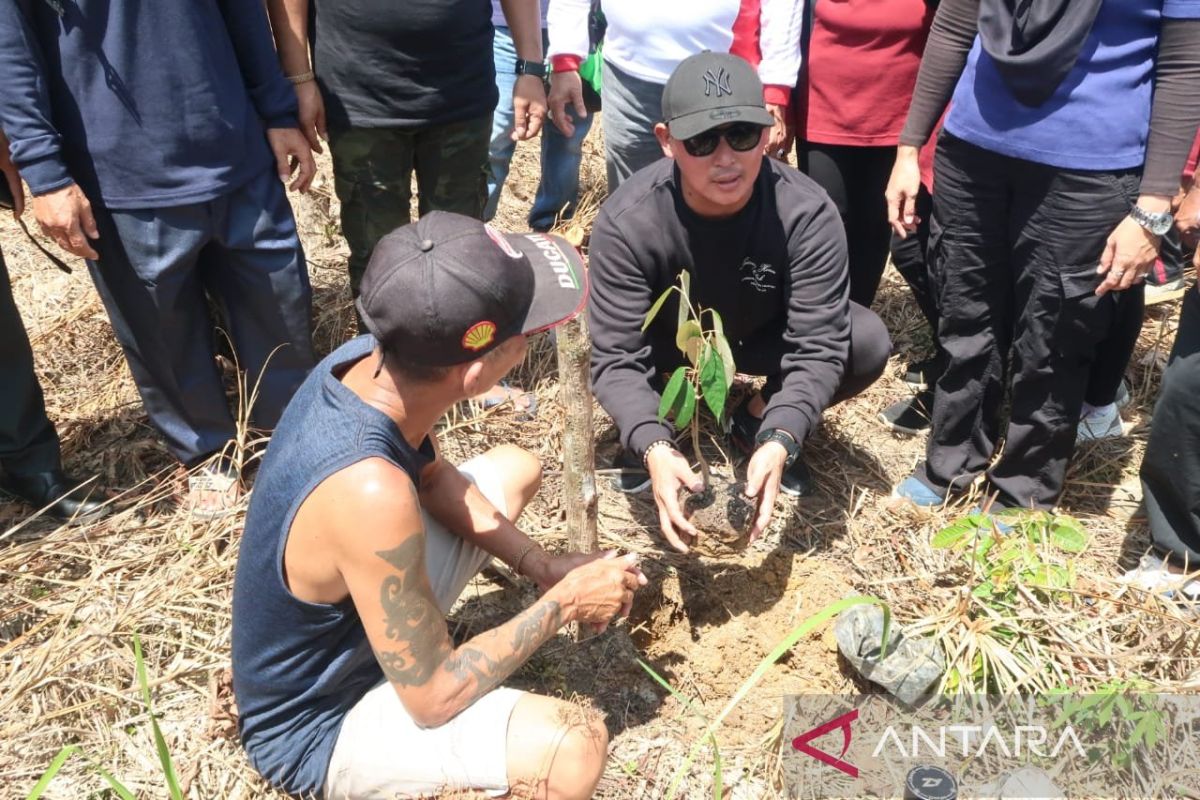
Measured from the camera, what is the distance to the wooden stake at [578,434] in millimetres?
2146

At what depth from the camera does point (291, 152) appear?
2.88m

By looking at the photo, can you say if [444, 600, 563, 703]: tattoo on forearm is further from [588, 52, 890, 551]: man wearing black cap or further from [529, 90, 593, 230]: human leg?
[529, 90, 593, 230]: human leg

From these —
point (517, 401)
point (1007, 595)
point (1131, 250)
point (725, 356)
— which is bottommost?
point (517, 401)

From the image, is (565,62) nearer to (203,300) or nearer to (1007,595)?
(203,300)

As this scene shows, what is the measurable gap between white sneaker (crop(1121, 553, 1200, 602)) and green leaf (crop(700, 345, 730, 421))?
3.68ft

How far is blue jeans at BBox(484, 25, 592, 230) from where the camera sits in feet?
12.4

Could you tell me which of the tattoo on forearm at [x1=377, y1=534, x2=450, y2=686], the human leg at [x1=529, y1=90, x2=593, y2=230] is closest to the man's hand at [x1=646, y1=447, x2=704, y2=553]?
the tattoo on forearm at [x1=377, y1=534, x2=450, y2=686]

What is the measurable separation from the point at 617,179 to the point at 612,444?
2.99 ft

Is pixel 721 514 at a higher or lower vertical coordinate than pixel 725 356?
lower

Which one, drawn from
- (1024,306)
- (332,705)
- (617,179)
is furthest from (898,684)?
(617,179)

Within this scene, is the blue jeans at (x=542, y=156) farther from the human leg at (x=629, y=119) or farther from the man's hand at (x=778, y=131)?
the man's hand at (x=778, y=131)

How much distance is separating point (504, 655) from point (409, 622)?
24cm

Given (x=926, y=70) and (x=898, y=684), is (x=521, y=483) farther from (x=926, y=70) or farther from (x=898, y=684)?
(x=926, y=70)

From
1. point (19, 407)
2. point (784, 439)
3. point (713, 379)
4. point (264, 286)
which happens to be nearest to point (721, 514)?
point (784, 439)
